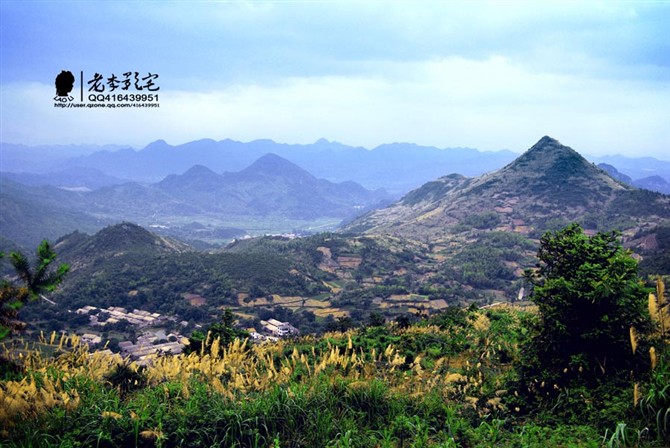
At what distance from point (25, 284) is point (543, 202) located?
394ft

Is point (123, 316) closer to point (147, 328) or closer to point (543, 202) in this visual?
point (147, 328)

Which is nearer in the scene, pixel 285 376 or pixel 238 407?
pixel 238 407

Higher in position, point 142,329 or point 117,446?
point 117,446

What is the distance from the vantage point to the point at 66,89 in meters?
23.6

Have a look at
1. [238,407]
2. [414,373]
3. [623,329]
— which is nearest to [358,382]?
[238,407]

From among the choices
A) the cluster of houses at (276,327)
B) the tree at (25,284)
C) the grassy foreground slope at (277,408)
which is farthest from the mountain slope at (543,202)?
the tree at (25,284)

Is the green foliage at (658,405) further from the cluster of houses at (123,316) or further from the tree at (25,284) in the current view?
the cluster of houses at (123,316)

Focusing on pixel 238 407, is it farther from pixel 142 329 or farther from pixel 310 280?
pixel 310 280

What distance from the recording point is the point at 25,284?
26.6 ft

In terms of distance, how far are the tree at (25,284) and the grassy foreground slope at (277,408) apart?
0.88 metres

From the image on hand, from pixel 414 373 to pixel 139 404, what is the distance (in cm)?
543

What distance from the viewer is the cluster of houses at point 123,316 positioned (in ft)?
159

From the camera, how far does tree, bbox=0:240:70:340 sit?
7.54m

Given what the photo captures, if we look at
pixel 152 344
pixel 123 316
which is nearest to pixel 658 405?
pixel 152 344
